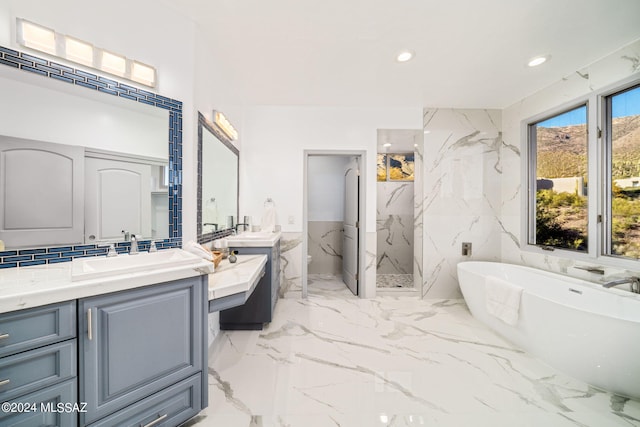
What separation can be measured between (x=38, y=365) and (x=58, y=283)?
0.29m

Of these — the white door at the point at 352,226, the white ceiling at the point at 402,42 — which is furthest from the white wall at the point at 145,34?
the white door at the point at 352,226

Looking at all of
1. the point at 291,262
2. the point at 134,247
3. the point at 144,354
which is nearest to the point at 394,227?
the point at 291,262

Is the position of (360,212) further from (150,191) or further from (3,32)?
(3,32)

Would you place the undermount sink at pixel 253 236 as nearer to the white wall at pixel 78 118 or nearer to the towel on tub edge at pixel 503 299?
the white wall at pixel 78 118

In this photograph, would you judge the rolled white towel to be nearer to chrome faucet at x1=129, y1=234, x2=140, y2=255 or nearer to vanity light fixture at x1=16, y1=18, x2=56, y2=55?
chrome faucet at x1=129, y1=234, x2=140, y2=255

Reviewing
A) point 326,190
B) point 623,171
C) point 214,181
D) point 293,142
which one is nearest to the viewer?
point 623,171

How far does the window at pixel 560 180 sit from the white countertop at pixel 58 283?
3477mm

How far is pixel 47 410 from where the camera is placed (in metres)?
0.92

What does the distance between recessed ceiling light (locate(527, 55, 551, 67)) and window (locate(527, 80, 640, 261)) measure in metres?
0.58

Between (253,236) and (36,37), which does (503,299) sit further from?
(36,37)

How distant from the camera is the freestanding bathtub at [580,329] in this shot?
4.95 feet

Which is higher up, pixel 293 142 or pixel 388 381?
pixel 293 142

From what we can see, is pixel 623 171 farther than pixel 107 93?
Yes

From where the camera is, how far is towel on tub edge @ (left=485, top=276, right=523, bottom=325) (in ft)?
6.77
